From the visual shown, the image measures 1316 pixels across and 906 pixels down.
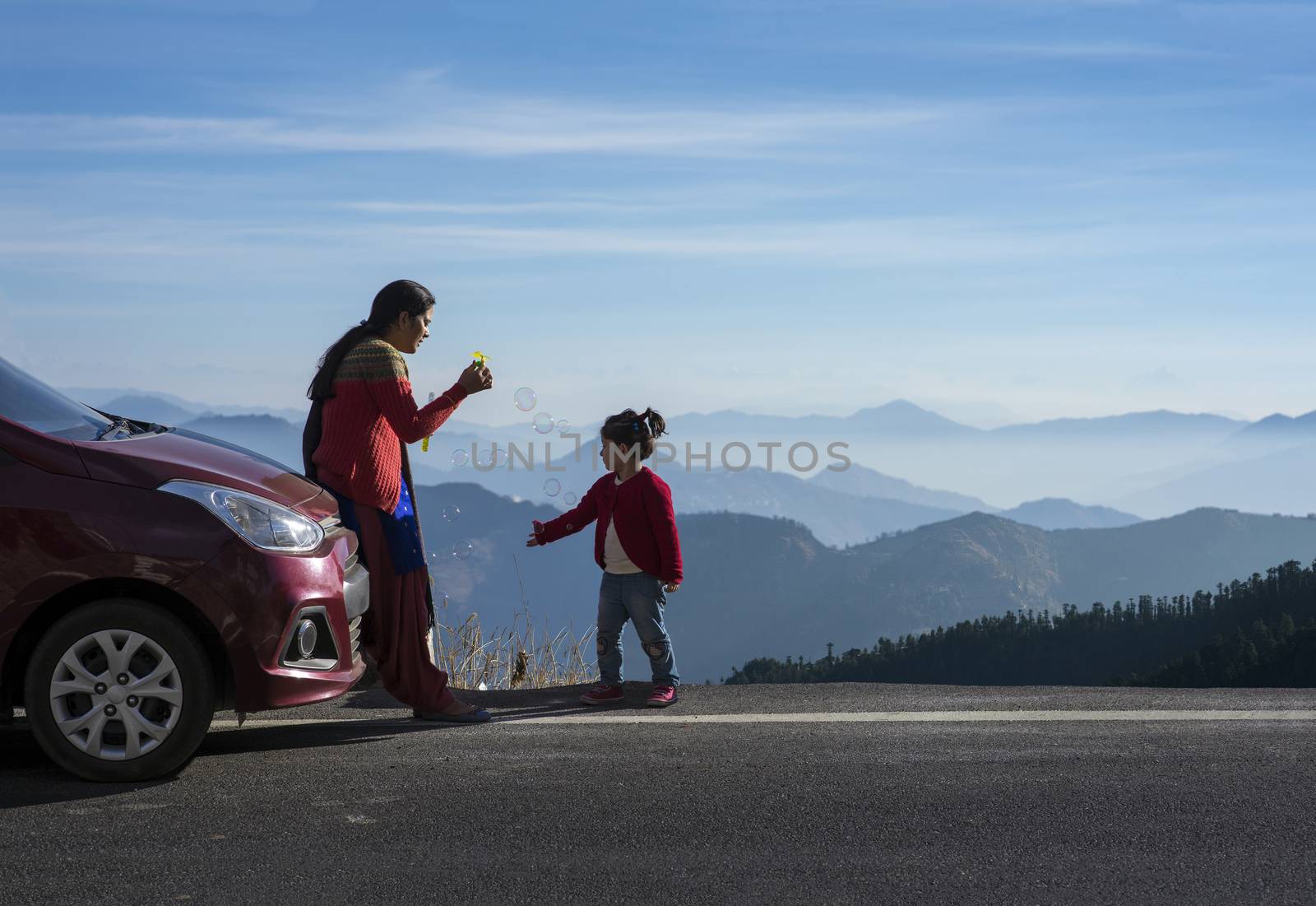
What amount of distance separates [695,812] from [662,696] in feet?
7.71

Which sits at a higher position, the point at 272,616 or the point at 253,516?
the point at 253,516

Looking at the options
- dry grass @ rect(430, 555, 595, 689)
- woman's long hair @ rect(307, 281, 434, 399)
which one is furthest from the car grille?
dry grass @ rect(430, 555, 595, 689)

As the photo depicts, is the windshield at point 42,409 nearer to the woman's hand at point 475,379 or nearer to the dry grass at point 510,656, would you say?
the woman's hand at point 475,379

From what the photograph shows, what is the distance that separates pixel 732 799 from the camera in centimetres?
490

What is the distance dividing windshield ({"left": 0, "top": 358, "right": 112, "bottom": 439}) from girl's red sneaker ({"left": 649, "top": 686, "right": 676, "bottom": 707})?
303 cm

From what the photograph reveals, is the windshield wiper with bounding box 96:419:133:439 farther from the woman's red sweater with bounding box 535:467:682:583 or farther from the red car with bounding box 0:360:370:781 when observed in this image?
the woman's red sweater with bounding box 535:467:682:583

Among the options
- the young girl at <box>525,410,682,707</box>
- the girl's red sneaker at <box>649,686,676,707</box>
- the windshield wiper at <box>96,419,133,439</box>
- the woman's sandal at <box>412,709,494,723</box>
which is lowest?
the woman's sandal at <box>412,709,494,723</box>

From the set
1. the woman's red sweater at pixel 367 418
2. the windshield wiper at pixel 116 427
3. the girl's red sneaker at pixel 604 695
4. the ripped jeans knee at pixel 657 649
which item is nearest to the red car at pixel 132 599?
the windshield wiper at pixel 116 427

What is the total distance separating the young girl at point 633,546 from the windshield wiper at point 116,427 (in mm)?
2234

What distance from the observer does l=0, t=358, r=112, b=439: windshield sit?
519cm

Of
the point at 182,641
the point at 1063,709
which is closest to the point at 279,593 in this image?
the point at 182,641

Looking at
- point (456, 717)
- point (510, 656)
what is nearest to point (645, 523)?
point (456, 717)

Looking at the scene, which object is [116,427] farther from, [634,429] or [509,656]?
[509,656]

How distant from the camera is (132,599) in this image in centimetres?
497
